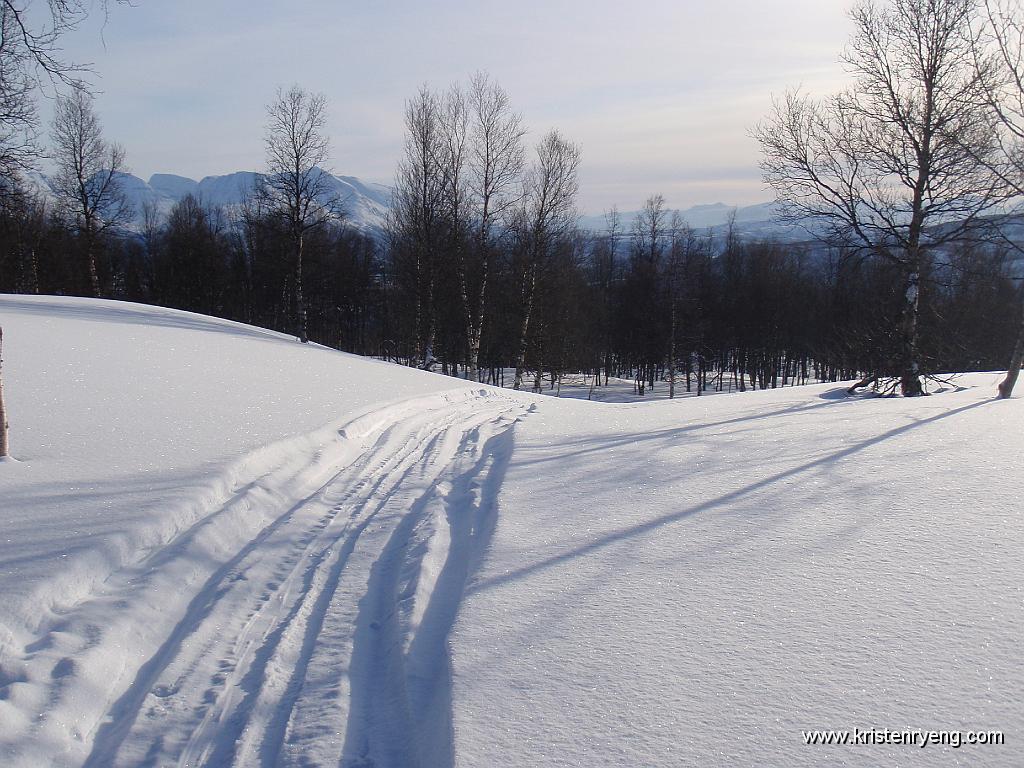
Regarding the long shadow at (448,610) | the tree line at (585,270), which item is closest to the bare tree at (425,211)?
the tree line at (585,270)

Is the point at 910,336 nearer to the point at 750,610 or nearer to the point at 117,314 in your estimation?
the point at 750,610

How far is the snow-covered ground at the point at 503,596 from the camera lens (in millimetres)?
2525

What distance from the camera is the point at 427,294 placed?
25000 millimetres

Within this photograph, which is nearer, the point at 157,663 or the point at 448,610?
the point at 157,663

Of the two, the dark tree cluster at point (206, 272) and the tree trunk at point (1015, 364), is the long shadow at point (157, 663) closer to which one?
the tree trunk at point (1015, 364)

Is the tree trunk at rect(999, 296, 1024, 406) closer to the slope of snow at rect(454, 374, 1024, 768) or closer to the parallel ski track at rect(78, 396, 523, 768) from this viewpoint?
the slope of snow at rect(454, 374, 1024, 768)

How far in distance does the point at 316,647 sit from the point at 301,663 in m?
0.16

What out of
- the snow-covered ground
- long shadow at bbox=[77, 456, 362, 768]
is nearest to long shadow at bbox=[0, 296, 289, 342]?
the snow-covered ground

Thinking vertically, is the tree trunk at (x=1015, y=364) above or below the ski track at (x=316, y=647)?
above

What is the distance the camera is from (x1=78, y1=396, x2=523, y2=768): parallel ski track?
8.52ft

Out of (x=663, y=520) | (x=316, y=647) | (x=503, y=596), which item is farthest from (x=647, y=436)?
(x=316, y=647)

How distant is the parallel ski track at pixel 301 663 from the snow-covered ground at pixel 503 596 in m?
0.02

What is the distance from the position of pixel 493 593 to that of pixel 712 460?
11.9 ft

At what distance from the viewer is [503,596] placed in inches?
148
